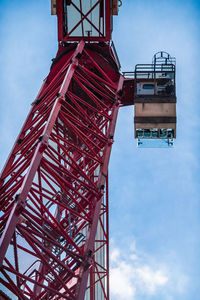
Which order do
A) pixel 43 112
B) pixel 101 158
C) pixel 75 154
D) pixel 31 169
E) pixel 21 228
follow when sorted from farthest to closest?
1. pixel 75 154
2. pixel 43 112
3. pixel 101 158
4. pixel 31 169
5. pixel 21 228

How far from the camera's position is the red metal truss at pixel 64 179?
58.9ft

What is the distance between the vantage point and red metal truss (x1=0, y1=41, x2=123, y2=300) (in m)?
18.0

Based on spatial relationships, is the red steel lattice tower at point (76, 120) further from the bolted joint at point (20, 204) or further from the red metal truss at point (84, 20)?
the bolted joint at point (20, 204)

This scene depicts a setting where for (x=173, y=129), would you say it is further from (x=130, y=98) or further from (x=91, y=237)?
(x=91, y=237)

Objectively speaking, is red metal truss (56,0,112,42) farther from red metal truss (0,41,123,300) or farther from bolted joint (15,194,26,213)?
bolted joint (15,194,26,213)

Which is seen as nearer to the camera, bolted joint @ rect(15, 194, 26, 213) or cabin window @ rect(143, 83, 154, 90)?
bolted joint @ rect(15, 194, 26, 213)

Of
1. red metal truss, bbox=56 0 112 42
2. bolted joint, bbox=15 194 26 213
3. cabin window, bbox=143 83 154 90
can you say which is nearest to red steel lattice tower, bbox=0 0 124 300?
red metal truss, bbox=56 0 112 42

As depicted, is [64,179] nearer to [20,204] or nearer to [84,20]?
[20,204]

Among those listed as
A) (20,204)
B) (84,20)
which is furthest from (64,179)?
(84,20)

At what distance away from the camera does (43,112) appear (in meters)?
24.8

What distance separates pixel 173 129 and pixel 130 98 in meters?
5.43

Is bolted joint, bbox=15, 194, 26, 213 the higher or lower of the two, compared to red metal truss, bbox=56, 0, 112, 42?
lower

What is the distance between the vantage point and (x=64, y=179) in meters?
20.4

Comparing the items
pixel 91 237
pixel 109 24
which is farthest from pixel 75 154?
pixel 91 237
